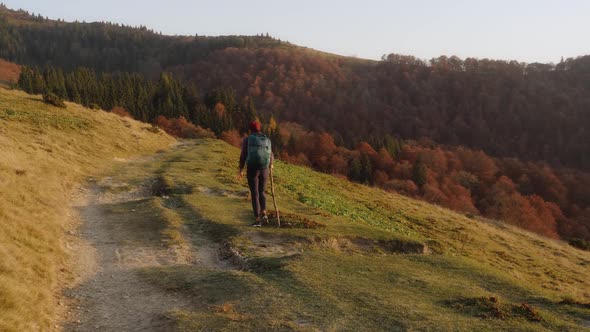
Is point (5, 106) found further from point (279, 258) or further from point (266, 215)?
point (279, 258)

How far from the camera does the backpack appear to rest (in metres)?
15.1

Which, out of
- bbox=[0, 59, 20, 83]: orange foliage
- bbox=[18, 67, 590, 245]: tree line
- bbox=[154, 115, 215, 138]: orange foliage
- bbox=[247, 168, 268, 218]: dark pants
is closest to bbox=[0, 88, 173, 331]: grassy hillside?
bbox=[247, 168, 268, 218]: dark pants

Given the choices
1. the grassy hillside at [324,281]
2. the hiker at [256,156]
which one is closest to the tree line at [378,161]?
the grassy hillside at [324,281]

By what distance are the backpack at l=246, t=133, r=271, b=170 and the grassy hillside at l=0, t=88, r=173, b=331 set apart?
6.28m

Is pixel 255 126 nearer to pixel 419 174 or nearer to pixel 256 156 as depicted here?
pixel 256 156

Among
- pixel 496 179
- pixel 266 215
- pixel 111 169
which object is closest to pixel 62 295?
pixel 266 215

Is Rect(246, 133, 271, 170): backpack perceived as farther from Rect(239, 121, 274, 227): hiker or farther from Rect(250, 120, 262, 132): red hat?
Rect(250, 120, 262, 132): red hat

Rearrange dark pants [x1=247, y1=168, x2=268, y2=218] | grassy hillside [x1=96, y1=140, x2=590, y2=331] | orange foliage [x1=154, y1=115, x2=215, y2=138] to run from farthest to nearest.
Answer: orange foliage [x1=154, y1=115, x2=215, y2=138] < dark pants [x1=247, y1=168, x2=268, y2=218] < grassy hillside [x1=96, y1=140, x2=590, y2=331]

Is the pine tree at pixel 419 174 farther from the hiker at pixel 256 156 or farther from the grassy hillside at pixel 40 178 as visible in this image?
the hiker at pixel 256 156

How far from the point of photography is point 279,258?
12.0m

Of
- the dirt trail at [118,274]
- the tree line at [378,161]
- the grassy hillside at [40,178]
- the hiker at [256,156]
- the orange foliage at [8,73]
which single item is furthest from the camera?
the orange foliage at [8,73]

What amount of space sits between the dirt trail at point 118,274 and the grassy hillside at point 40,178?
0.60 metres

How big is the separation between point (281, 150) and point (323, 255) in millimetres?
108540

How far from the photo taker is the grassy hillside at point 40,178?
29.0 ft
